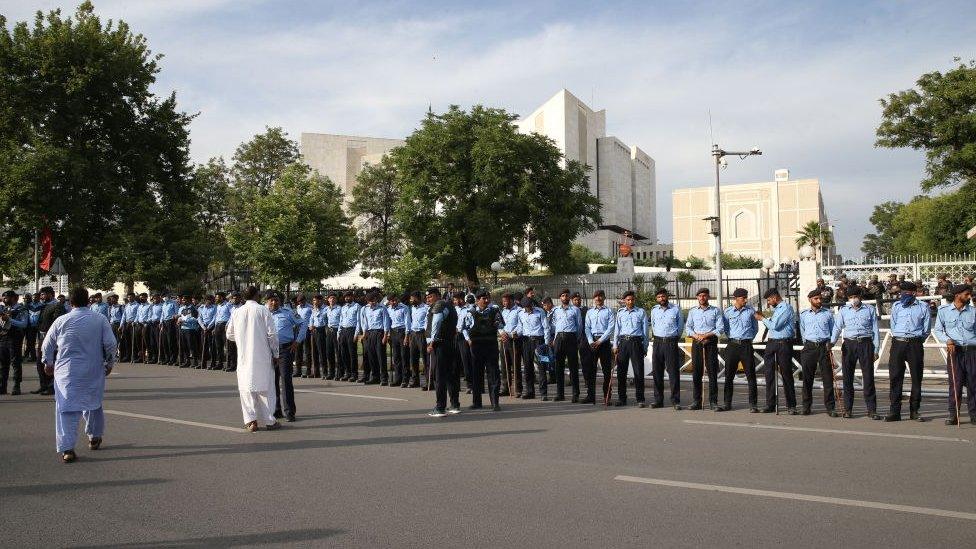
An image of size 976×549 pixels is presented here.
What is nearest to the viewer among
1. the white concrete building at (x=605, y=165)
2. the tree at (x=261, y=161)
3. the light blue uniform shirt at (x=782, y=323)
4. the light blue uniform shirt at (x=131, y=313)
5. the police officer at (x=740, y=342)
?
the light blue uniform shirt at (x=782, y=323)

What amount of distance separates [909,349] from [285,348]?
9064mm

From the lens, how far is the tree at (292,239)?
120 ft

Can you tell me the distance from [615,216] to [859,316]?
117m

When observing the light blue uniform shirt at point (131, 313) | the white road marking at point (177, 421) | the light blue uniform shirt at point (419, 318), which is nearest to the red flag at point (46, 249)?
the light blue uniform shirt at point (131, 313)

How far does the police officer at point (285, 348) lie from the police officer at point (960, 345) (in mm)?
9159

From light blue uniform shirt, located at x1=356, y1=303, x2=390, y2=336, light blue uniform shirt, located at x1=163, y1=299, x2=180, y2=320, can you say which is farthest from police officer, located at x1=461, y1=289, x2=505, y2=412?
light blue uniform shirt, located at x1=163, y1=299, x2=180, y2=320

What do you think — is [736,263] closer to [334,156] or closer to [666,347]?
[334,156]

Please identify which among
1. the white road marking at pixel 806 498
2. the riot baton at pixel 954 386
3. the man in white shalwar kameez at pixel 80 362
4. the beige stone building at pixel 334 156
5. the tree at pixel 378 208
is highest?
the beige stone building at pixel 334 156

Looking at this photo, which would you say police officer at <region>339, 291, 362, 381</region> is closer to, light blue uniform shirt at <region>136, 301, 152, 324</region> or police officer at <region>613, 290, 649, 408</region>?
police officer at <region>613, 290, 649, 408</region>

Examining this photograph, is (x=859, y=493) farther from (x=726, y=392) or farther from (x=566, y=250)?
(x=566, y=250)

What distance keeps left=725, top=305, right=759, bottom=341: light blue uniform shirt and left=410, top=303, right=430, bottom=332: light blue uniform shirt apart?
5.83 metres

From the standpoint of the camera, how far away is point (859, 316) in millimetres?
10914

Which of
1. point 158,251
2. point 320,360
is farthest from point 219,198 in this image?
point 320,360

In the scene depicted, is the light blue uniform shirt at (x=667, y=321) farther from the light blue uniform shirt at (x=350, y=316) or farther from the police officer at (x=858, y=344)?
the light blue uniform shirt at (x=350, y=316)
